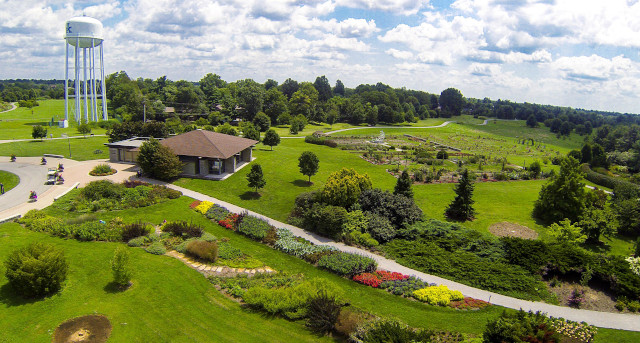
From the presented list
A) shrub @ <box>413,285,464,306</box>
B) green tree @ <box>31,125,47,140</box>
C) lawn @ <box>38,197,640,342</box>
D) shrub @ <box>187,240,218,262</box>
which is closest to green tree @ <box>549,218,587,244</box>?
lawn @ <box>38,197,640,342</box>

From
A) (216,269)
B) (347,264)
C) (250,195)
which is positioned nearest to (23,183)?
(250,195)

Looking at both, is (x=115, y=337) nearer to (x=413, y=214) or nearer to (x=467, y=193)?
(x=413, y=214)

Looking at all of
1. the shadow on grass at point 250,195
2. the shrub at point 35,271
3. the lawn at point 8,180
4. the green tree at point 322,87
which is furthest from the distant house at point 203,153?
the green tree at point 322,87

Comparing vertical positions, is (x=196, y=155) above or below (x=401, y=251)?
above

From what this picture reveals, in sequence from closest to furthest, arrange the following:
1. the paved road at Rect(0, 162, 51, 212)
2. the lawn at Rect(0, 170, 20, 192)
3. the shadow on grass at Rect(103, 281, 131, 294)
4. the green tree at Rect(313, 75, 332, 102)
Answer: the shadow on grass at Rect(103, 281, 131, 294) → the paved road at Rect(0, 162, 51, 212) → the lawn at Rect(0, 170, 20, 192) → the green tree at Rect(313, 75, 332, 102)

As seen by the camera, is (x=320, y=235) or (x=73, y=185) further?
(x=73, y=185)

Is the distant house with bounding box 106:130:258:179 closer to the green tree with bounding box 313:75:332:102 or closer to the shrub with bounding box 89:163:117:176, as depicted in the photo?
the shrub with bounding box 89:163:117:176

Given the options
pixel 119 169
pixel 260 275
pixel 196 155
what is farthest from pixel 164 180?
pixel 260 275
